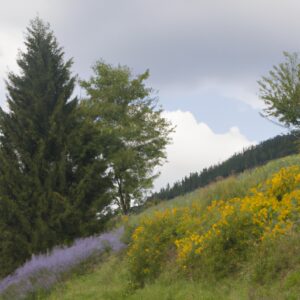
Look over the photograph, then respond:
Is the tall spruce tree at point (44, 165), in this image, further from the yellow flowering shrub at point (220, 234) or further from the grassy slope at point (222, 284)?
the yellow flowering shrub at point (220, 234)

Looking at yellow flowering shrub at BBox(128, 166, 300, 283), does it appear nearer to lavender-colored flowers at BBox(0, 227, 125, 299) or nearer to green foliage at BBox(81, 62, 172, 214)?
lavender-colored flowers at BBox(0, 227, 125, 299)

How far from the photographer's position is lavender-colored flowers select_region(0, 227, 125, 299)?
12688mm

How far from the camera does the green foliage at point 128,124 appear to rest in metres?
26.9

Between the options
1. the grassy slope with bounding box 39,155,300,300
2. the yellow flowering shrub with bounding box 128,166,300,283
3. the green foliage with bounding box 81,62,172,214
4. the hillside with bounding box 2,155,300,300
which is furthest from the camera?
the green foliage with bounding box 81,62,172,214

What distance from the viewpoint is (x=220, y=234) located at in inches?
332

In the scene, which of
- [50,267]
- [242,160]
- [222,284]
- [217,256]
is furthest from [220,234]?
[242,160]

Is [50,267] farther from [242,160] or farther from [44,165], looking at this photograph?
[242,160]

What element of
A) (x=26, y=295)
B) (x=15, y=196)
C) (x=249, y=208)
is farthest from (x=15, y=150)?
(x=249, y=208)

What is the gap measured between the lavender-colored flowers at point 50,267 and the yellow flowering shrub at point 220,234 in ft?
8.97

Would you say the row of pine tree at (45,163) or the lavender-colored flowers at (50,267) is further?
the row of pine tree at (45,163)

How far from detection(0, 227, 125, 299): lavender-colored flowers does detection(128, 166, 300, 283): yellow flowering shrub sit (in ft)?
8.97

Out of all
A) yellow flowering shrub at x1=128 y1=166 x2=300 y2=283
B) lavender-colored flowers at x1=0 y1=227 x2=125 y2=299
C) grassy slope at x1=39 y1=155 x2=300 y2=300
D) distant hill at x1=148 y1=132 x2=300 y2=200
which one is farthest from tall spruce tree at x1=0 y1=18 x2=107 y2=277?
distant hill at x1=148 y1=132 x2=300 y2=200

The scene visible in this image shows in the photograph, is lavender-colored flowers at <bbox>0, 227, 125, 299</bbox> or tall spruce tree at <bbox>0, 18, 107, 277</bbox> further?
tall spruce tree at <bbox>0, 18, 107, 277</bbox>

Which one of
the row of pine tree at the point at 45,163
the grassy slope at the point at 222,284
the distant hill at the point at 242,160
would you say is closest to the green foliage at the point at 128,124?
the row of pine tree at the point at 45,163
